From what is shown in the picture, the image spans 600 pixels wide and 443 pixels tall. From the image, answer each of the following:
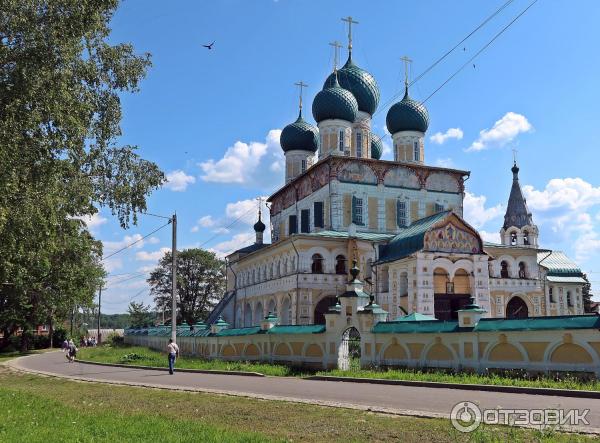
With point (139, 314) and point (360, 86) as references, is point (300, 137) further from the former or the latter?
point (139, 314)

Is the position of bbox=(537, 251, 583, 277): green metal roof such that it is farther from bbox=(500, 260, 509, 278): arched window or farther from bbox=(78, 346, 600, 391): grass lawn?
bbox=(78, 346, 600, 391): grass lawn

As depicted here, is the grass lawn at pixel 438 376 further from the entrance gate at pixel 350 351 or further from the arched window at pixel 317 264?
the arched window at pixel 317 264

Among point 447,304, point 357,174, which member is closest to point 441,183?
point 357,174

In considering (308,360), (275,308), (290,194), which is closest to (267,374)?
(308,360)

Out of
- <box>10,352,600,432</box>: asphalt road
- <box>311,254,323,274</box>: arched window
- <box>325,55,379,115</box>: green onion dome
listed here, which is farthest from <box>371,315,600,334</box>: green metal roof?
<box>325,55,379,115</box>: green onion dome

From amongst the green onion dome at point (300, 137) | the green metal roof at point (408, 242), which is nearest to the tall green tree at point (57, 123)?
the green metal roof at point (408, 242)

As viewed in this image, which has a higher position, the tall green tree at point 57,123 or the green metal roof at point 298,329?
the tall green tree at point 57,123

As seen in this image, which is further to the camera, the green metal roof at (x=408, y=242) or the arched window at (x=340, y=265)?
the arched window at (x=340, y=265)

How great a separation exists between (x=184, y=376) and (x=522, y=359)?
10.5 m

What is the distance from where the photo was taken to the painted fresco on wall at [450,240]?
101ft

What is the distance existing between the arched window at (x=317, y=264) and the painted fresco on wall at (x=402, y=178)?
7266mm

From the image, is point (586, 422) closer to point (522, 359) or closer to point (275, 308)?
point (522, 359)

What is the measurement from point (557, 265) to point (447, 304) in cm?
1802

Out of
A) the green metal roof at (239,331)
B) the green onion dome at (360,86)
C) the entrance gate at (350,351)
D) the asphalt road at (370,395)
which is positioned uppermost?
the green onion dome at (360,86)
